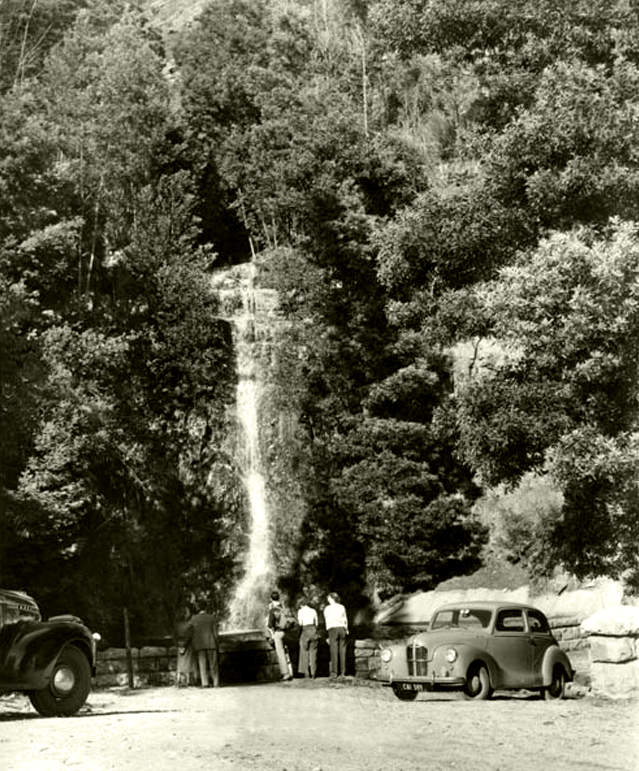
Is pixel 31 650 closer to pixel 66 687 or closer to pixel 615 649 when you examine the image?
pixel 66 687

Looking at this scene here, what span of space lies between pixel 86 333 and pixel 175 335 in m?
4.58

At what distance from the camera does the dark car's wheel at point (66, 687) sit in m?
13.0

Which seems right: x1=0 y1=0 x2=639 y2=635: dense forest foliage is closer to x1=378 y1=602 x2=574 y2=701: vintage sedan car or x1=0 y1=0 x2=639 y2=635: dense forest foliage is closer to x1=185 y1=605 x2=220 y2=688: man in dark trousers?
x1=378 y1=602 x2=574 y2=701: vintage sedan car

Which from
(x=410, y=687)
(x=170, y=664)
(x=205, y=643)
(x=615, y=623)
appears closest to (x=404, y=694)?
(x=410, y=687)

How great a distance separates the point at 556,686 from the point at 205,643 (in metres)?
6.21

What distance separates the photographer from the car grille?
15.1 m

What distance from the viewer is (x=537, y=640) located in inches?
621

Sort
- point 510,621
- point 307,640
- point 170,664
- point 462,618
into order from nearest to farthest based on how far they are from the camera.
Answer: point 510,621, point 462,618, point 307,640, point 170,664

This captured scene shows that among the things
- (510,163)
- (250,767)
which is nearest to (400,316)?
(510,163)

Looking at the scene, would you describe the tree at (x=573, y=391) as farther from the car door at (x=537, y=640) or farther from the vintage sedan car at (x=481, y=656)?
the vintage sedan car at (x=481, y=656)

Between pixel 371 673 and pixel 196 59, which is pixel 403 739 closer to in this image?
pixel 371 673

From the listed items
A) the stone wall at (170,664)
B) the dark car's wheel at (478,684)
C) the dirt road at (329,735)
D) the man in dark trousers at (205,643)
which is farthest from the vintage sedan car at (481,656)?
the stone wall at (170,664)

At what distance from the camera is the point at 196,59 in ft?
150

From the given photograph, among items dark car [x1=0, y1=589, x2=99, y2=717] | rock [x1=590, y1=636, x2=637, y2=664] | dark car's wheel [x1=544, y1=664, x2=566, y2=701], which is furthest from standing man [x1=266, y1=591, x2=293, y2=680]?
rock [x1=590, y1=636, x2=637, y2=664]
